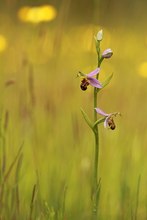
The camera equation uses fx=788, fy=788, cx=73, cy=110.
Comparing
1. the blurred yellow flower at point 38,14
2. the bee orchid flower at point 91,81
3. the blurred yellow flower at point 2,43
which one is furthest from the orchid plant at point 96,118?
the blurred yellow flower at point 2,43

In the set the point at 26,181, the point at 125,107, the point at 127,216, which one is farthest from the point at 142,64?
the point at 127,216

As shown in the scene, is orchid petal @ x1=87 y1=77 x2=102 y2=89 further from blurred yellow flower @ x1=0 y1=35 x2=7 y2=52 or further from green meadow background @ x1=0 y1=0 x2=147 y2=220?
blurred yellow flower @ x1=0 y1=35 x2=7 y2=52

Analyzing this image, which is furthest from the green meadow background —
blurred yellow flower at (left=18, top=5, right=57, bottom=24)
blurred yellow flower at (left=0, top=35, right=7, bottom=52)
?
blurred yellow flower at (left=18, top=5, right=57, bottom=24)

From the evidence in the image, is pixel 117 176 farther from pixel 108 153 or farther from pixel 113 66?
pixel 113 66

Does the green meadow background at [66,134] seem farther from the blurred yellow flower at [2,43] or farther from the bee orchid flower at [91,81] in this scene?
the bee orchid flower at [91,81]

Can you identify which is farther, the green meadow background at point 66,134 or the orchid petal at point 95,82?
the green meadow background at point 66,134

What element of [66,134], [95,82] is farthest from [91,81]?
[66,134]

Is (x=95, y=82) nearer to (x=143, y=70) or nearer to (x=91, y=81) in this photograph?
(x=91, y=81)

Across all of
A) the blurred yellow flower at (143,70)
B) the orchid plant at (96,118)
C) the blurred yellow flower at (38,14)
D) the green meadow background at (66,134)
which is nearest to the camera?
the orchid plant at (96,118)
